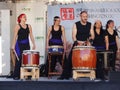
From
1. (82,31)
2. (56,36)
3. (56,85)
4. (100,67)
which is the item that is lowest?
(56,85)

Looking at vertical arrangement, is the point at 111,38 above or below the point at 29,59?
above

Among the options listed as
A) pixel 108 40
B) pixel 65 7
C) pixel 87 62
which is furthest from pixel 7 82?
pixel 65 7

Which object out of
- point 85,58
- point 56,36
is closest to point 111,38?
point 56,36

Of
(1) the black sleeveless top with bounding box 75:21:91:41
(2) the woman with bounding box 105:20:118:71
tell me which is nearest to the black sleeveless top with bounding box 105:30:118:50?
(2) the woman with bounding box 105:20:118:71

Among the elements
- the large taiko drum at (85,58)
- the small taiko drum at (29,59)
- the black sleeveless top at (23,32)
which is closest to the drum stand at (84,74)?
the large taiko drum at (85,58)

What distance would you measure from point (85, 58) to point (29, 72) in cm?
115

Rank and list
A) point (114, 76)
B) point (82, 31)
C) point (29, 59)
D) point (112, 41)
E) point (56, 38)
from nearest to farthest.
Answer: point (114, 76) < point (29, 59) < point (82, 31) < point (56, 38) < point (112, 41)

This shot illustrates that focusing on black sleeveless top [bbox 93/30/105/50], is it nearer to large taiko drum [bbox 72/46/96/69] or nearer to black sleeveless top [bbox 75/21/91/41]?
black sleeveless top [bbox 75/21/91/41]

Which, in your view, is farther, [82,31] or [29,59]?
[82,31]

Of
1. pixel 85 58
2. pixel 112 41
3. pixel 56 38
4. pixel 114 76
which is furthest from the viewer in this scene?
pixel 112 41

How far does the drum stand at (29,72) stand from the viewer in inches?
319

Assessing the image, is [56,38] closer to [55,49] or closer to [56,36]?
[56,36]

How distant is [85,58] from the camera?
7.79 meters

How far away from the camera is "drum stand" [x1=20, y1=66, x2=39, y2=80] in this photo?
8.09 m
